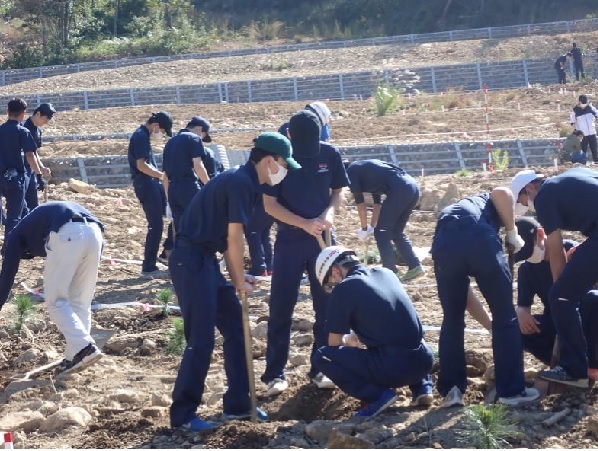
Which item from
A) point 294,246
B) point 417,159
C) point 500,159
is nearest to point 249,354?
point 294,246

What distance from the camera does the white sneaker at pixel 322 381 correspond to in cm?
836

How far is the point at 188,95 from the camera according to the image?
3628 centimetres

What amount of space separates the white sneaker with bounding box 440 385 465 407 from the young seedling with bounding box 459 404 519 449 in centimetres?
78

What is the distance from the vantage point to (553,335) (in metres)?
8.47

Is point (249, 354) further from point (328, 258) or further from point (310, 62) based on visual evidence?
point (310, 62)

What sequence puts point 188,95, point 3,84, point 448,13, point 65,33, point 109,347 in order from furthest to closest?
1. point 448,13
2. point 65,33
3. point 3,84
4. point 188,95
5. point 109,347

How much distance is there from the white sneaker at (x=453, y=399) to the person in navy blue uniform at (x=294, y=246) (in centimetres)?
105

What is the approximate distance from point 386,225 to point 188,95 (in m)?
24.7

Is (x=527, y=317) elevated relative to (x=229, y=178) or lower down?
lower down

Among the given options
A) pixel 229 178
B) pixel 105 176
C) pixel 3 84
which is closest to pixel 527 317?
pixel 229 178

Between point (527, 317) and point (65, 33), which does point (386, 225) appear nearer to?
point (527, 317)

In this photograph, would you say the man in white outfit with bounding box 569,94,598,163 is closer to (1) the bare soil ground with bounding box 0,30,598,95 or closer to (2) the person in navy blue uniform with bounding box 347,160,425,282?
(2) the person in navy blue uniform with bounding box 347,160,425,282

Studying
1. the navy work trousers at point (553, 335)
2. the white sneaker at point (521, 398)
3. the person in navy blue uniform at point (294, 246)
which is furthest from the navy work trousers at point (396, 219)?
the white sneaker at point (521, 398)

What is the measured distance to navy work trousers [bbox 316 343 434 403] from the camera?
7.62m
